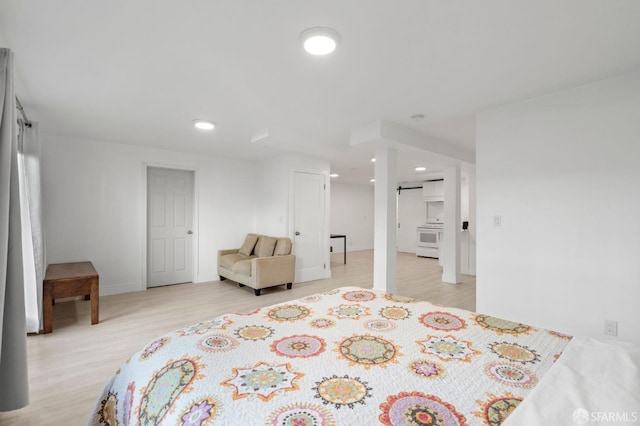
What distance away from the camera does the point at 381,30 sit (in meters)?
1.72

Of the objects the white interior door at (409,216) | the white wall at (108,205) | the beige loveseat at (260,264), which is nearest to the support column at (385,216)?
the beige loveseat at (260,264)

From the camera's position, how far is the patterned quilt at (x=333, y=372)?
33.9 inches

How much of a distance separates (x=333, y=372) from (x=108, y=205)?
15.6ft

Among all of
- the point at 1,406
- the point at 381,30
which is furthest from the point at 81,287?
the point at 381,30

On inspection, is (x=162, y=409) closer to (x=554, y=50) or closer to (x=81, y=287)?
(x=554, y=50)

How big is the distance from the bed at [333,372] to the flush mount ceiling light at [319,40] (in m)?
1.66

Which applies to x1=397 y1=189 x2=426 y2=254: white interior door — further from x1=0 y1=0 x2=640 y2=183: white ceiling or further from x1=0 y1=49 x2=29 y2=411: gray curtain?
x1=0 y1=49 x2=29 y2=411: gray curtain

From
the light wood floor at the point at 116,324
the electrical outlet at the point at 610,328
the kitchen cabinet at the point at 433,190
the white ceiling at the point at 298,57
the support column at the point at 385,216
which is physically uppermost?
the white ceiling at the point at 298,57

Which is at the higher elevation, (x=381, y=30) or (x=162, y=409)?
(x=381, y=30)

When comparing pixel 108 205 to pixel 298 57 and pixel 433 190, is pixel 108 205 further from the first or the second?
pixel 433 190

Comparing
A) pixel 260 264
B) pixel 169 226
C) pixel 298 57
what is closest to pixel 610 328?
pixel 298 57

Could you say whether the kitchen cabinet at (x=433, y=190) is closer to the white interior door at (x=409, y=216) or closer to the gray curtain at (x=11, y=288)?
the white interior door at (x=409, y=216)

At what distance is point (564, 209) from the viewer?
8.41ft

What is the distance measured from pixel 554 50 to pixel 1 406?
4.03m
